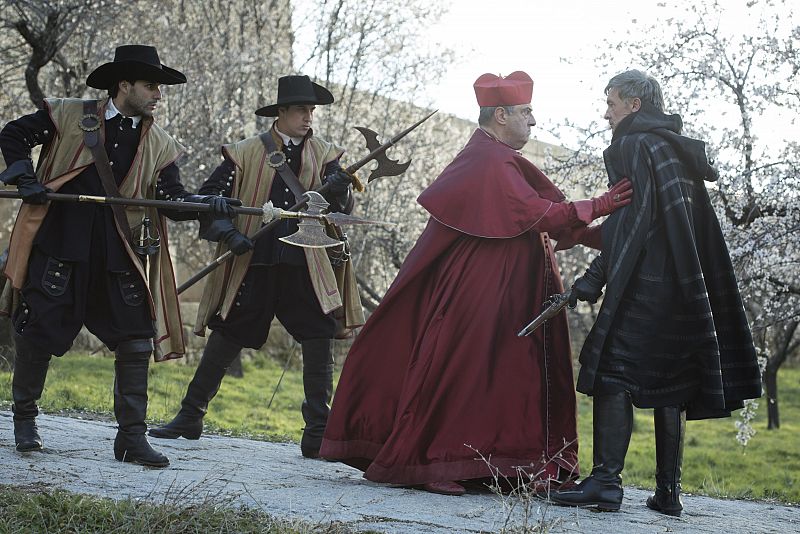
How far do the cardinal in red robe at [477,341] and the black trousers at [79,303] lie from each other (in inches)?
41.4

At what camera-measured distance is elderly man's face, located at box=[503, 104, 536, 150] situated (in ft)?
16.7

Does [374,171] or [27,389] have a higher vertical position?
[374,171]

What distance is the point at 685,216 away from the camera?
4.53m

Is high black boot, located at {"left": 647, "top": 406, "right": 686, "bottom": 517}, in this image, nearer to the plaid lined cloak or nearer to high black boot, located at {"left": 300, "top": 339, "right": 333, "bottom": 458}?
the plaid lined cloak

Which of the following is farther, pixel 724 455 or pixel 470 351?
pixel 724 455

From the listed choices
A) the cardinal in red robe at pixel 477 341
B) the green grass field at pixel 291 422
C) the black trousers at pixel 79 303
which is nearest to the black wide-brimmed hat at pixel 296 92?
the cardinal in red robe at pixel 477 341

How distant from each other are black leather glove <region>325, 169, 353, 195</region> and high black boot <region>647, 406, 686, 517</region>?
2.19 m

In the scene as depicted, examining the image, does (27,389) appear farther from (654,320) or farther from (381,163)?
(654,320)

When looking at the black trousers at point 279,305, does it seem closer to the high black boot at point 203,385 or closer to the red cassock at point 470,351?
the high black boot at point 203,385

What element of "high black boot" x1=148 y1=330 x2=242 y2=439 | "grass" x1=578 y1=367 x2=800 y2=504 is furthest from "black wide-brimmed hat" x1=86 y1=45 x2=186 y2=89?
"grass" x1=578 y1=367 x2=800 y2=504

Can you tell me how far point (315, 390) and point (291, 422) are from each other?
690 centimetres

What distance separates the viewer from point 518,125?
16.8 feet

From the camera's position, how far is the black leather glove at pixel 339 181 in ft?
19.3

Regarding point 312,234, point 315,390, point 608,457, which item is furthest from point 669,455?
point 315,390
